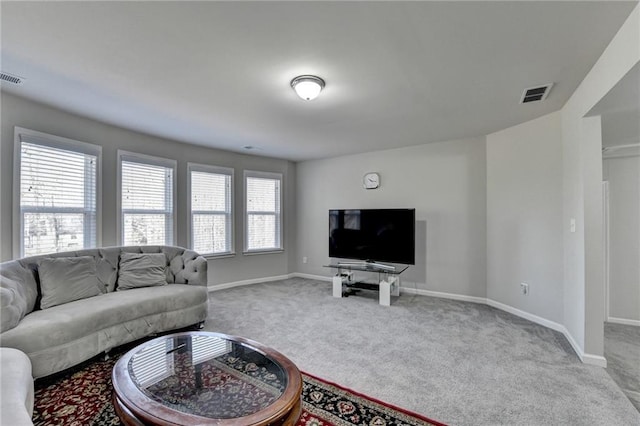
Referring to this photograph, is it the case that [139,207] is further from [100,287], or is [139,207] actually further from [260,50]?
[260,50]

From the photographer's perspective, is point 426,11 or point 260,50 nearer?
point 426,11

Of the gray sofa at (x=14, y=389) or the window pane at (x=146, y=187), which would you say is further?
the window pane at (x=146, y=187)

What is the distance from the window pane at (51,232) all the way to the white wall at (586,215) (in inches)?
206

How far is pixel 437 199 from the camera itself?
4.65 meters

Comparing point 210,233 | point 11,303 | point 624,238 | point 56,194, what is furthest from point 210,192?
point 624,238

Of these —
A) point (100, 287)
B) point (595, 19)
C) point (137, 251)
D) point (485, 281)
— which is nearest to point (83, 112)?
point (137, 251)

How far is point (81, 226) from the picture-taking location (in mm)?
3539

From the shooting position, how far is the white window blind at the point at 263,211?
5.61 meters

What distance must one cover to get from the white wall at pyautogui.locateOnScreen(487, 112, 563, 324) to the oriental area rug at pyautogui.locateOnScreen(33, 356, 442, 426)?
8.54 ft

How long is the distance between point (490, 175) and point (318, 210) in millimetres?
3097

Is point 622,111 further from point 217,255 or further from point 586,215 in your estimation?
point 217,255

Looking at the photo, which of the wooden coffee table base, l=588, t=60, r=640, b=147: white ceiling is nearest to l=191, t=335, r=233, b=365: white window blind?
the wooden coffee table base

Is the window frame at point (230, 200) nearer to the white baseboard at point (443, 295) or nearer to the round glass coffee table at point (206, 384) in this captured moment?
the round glass coffee table at point (206, 384)

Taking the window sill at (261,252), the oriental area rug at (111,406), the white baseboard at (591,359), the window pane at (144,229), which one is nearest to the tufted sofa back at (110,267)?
the window pane at (144,229)
